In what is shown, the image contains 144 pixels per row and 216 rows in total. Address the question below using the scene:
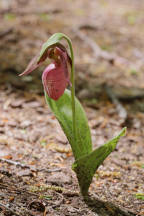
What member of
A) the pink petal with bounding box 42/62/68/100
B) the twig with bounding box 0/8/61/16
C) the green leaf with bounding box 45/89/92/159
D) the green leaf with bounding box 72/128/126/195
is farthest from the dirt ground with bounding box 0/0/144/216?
the pink petal with bounding box 42/62/68/100

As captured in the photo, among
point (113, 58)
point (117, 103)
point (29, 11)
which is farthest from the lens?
point (29, 11)

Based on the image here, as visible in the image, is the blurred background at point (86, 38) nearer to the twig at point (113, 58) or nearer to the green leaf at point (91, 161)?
the twig at point (113, 58)

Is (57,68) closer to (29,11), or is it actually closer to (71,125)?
(71,125)

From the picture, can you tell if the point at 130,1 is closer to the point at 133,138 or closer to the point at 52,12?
the point at 52,12

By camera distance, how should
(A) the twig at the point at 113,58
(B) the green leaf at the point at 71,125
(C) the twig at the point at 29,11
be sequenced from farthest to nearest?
(C) the twig at the point at 29,11 → (A) the twig at the point at 113,58 → (B) the green leaf at the point at 71,125

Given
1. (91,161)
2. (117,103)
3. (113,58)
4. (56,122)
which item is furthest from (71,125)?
(113,58)

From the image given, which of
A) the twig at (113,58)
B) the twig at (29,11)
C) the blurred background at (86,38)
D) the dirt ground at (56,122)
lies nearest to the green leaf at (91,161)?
the dirt ground at (56,122)

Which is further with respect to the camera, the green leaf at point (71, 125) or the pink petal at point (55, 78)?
the green leaf at point (71, 125)

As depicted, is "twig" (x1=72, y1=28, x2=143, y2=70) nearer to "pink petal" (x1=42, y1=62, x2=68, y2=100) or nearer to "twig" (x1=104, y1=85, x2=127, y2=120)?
"twig" (x1=104, y1=85, x2=127, y2=120)
